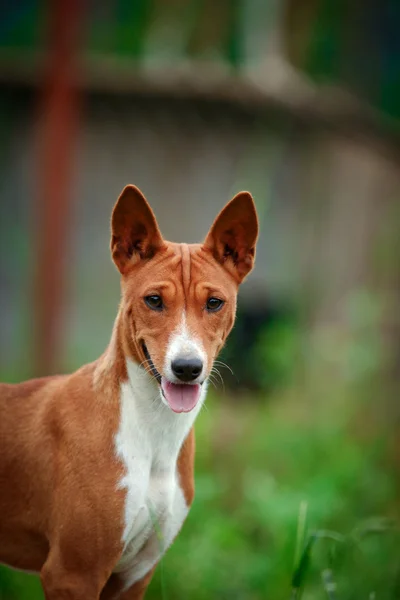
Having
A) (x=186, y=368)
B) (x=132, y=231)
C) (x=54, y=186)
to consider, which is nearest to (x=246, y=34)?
(x=54, y=186)

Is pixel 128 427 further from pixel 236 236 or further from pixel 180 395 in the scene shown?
pixel 236 236

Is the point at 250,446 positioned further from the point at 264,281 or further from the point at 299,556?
the point at 299,556

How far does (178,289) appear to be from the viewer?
3.01m

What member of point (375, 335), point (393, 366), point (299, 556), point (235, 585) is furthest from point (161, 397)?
point (393, 366)

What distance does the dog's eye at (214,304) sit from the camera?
306 cm

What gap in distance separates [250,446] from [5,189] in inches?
108

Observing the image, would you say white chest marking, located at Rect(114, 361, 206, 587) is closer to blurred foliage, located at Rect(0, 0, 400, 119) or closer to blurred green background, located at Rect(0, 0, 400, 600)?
blurred green background, located at Rect(0, 0, 400, 600)

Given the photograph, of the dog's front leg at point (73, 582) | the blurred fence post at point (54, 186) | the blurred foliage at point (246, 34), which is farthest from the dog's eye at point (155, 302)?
the blurred foliage at point (246, 34)

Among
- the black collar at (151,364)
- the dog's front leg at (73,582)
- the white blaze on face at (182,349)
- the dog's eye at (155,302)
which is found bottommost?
the dog's front leg at (73,582)

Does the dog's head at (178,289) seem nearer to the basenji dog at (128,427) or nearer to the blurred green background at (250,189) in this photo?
the basenji dog at (128,427)

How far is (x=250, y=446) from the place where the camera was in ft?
20.1

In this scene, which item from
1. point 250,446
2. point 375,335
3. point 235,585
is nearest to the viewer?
point 235,585

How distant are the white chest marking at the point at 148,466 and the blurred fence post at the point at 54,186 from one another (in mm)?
2984

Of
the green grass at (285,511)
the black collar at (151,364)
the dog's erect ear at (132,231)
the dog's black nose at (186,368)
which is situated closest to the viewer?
the dog's black nose at (186,368)
